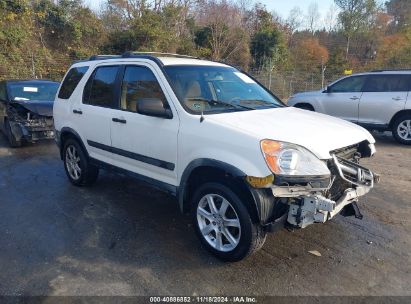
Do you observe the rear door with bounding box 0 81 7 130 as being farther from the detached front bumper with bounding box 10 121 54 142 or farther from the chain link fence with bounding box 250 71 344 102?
the chain link fence with bounding box 250 71 344 102

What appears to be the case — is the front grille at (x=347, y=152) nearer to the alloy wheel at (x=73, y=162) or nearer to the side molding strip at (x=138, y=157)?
the side molding strip at (x=138, y=157)

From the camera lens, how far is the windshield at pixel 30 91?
918 cm

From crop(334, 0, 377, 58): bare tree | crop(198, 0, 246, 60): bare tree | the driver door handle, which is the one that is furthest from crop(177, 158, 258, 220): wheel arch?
crop(334, 0, 377, 58): bare tree

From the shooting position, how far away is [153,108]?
3770mm

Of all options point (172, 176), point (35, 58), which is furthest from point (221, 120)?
point (35, 58)

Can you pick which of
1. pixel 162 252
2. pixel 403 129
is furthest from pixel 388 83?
pixel 162 252

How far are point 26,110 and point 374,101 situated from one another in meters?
8.36

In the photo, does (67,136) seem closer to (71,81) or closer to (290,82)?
(71,81)

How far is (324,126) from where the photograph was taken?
3727mm

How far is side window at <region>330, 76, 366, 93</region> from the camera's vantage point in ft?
31.7

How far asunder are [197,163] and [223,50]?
76.2 ft

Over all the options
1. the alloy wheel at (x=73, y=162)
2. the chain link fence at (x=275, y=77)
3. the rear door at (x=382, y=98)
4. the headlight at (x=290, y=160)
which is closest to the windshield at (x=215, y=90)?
the headlight at (x=290, y=160)

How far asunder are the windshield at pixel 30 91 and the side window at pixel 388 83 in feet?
26.6

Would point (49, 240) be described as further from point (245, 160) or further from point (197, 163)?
point (245, 160)
